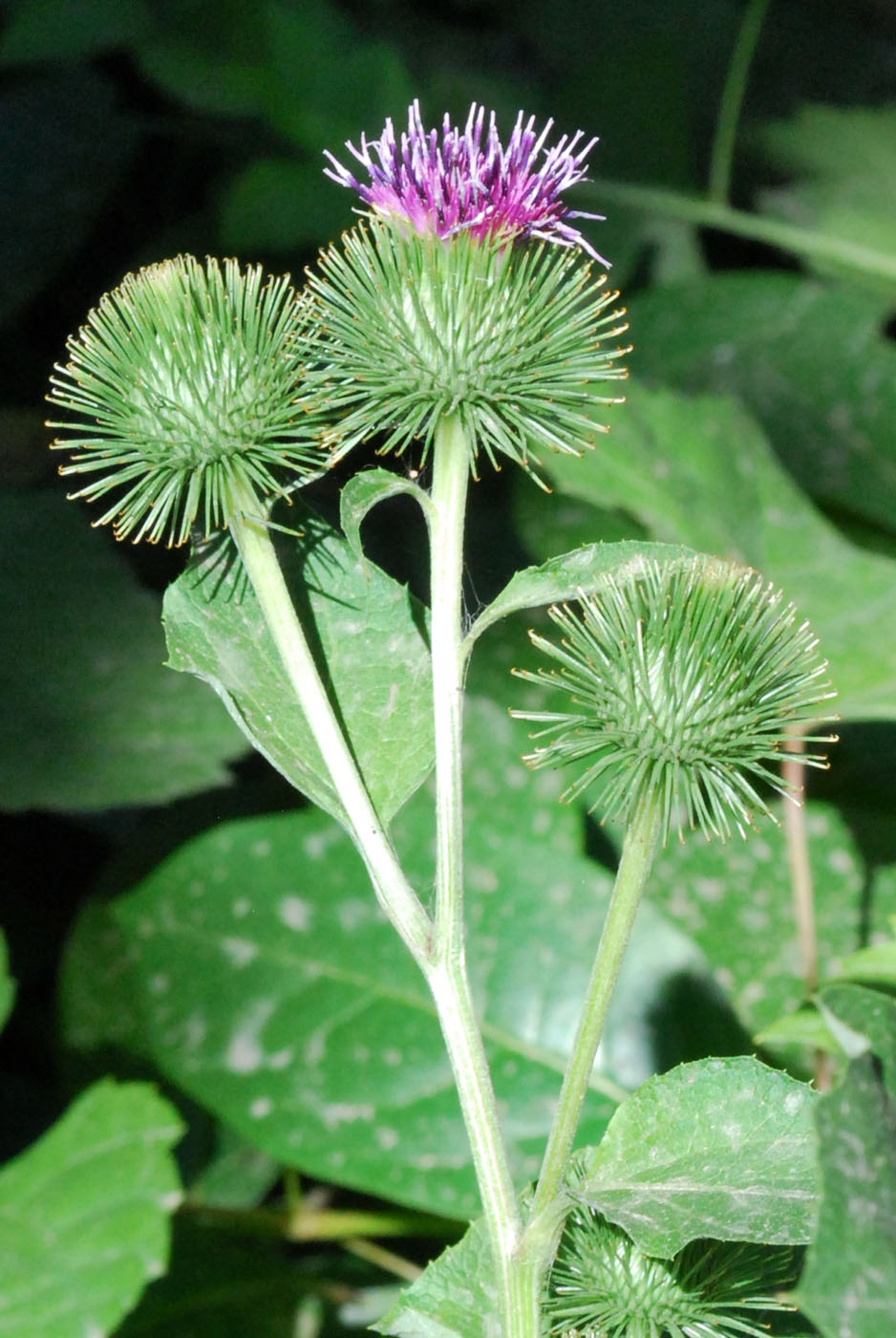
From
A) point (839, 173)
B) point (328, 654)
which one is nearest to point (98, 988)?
point (328, 654)

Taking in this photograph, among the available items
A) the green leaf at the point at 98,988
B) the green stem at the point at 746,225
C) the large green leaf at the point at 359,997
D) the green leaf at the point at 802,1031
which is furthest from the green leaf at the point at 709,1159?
the green stem at the point at 746,225

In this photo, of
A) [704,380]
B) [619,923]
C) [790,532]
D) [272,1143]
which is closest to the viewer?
[619,923]

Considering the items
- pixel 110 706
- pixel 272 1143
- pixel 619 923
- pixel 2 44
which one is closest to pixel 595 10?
pixel 2 44

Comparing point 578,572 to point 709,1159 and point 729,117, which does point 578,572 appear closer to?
point 709,1159

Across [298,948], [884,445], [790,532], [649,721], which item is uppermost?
[884,445]

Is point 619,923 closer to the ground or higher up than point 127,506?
closer to the ground

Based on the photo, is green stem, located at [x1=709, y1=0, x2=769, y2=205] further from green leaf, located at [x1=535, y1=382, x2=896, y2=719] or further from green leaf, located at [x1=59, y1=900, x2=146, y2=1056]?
green leaf, located at [x1=59, y1=900, x2=146, y2=1056]

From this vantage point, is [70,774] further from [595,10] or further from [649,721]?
[595,10]

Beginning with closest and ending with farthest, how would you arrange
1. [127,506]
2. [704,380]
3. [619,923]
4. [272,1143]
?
[619,923] → [127,506] → [272,1143] → [704,380]
